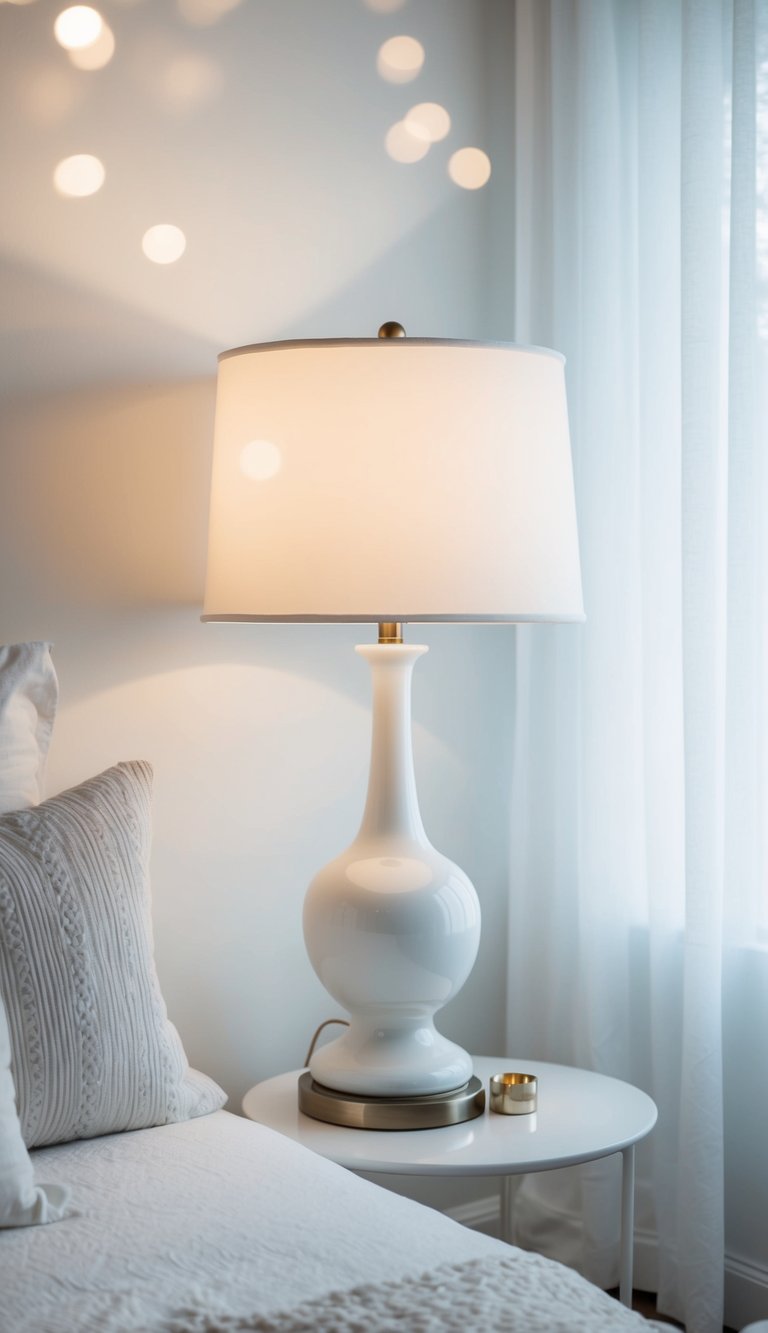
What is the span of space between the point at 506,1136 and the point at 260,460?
33.9 inches

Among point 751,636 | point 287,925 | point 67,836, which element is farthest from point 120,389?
point 751,636

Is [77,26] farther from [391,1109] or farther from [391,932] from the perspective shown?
[391,1109]

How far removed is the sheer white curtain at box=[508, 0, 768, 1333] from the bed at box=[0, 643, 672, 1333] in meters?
0.80

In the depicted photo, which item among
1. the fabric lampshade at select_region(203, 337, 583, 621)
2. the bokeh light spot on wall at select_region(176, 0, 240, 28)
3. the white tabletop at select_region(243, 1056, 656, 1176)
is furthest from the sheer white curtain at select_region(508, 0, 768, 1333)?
the bokeh light spot on wall at select_region(176, 0, 240, 28)

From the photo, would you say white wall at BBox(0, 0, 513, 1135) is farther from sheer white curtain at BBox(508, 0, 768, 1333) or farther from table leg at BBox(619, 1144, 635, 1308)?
table leg at BBox(619, 1144, 635, 1308)

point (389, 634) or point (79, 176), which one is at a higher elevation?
point (79, 176)

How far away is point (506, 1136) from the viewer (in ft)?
5.40

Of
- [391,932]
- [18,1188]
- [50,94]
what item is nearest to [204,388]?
[50,94]

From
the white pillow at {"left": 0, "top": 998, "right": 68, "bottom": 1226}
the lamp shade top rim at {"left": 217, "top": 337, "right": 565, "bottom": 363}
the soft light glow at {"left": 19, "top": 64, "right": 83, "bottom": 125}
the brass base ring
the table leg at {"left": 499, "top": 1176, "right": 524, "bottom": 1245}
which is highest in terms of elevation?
the soft light glow at {"left": 19, "top": 64, "right": 83, "bottom": 125}

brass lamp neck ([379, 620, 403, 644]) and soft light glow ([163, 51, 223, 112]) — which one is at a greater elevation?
soft light glow ([163, 51, 223, 112])

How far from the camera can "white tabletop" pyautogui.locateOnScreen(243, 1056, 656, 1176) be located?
5.11ft

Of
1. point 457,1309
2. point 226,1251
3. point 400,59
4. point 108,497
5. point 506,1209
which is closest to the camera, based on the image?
point 457,1309

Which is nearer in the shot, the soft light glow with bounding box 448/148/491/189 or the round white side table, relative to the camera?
the round white side table

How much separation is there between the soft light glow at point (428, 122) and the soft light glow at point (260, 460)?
2.73 ft
